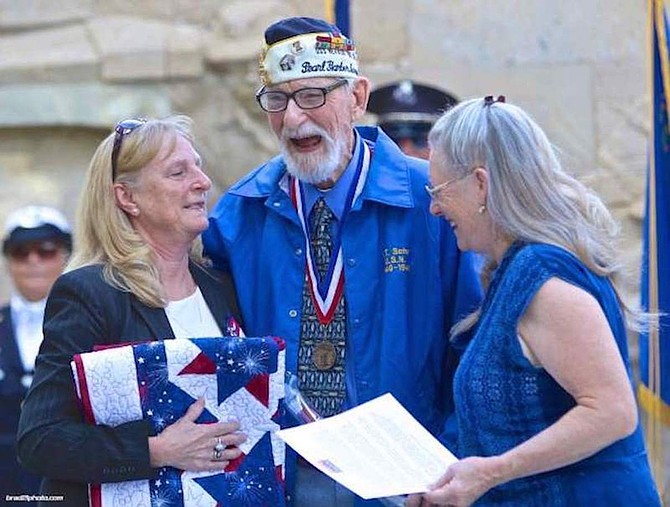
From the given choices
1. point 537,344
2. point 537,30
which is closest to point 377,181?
point 537,344

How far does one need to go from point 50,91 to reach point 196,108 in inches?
24.8

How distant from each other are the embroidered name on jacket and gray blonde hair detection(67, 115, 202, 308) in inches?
21.6

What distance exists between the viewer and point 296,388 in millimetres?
3752

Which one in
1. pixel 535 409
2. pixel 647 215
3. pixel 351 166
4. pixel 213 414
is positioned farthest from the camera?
pixel 647 215

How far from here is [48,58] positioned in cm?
694

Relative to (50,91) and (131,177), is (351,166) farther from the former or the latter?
(50,91)

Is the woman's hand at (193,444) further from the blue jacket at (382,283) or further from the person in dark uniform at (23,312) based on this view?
the person in dark uniform at (23,312)

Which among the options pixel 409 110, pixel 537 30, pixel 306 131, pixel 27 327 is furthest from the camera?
pixel 537 30

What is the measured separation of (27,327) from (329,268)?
184 cm

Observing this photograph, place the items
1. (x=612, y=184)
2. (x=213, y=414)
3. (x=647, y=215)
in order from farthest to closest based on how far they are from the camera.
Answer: (x=612, y=184), (x=647, y=215), (x=213, y=414)

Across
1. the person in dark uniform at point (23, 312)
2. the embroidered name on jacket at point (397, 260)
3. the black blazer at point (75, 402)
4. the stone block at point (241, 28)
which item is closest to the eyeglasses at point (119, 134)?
the black blazer at point (75, 402)

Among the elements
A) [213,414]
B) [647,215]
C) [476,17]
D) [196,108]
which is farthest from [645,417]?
[213,414]

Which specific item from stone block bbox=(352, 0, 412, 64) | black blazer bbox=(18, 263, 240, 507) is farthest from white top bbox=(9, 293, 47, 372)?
stone block bbox=(352, 0, 412, 64)

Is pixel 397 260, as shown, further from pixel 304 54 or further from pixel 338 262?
pixel 304 54
